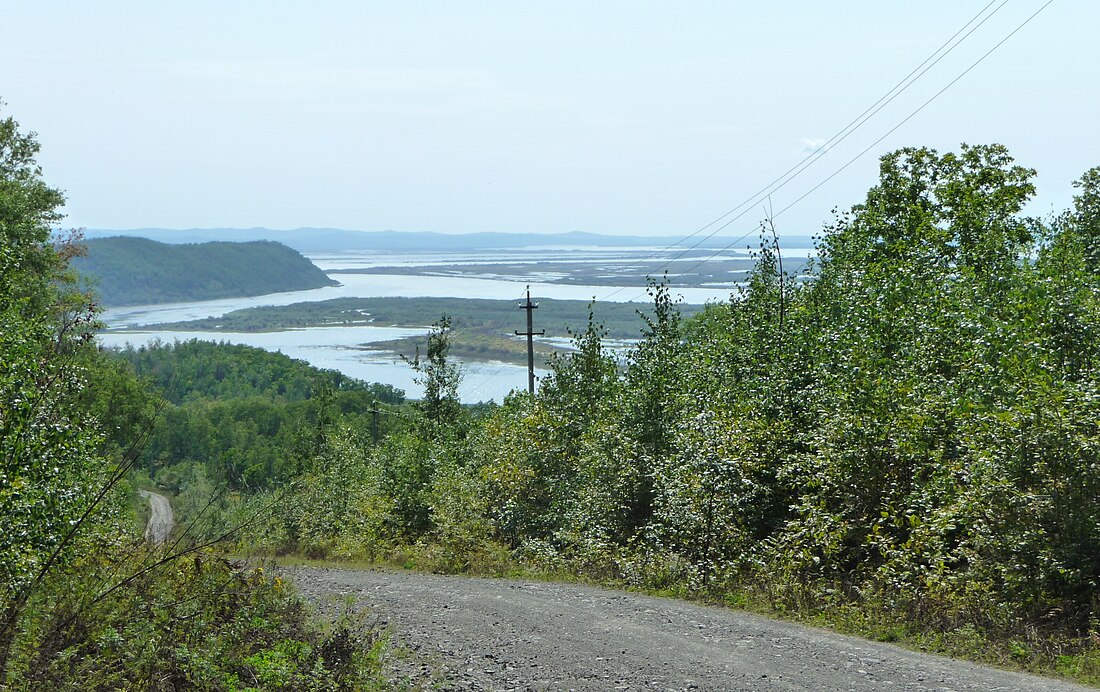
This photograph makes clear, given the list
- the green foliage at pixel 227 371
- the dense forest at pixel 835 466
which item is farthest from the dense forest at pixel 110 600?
the green foliage at pixel 227 371

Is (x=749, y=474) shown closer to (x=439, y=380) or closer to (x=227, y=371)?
(x=439, y=380)

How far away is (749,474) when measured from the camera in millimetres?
17547

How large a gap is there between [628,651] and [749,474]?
7.43 metres

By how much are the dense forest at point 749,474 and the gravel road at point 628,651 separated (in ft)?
3.17

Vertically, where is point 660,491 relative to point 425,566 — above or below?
above

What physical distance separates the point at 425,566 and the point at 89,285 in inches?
958

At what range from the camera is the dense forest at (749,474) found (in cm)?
913

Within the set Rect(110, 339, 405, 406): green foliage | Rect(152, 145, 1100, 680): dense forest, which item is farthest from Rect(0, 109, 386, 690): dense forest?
Rect(110, 339, 405, 406): green foliage

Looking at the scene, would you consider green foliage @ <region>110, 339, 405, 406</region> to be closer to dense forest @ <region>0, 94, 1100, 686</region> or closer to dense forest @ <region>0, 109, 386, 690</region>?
dense forest @ <region>0, 94, 1100, 686</region>

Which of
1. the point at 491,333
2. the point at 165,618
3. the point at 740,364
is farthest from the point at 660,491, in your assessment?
the point at 491,333

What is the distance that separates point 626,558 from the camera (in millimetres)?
18953

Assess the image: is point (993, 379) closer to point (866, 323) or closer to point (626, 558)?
point (866, 323)

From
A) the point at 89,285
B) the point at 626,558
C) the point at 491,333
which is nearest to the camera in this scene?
the point at 626,558

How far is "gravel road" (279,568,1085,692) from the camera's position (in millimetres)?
9398
